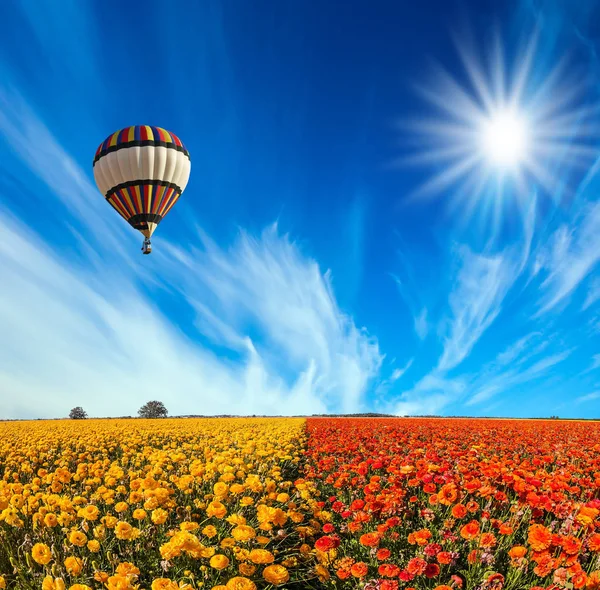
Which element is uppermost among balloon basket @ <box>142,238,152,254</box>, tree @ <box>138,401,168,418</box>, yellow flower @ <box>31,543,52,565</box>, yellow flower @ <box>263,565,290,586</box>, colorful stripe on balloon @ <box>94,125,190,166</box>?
colorful stripe on balloon @ <box>94,125,190,166</box>

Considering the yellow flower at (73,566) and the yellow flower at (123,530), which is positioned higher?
the yellow flower at (123,530)

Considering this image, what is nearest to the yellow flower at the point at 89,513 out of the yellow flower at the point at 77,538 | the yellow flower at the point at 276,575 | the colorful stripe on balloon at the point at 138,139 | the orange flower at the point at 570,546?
the yellow flower at the point at 77,538

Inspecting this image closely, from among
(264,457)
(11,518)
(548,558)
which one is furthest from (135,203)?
(548,558)

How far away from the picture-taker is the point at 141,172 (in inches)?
858

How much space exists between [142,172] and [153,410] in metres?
42.8

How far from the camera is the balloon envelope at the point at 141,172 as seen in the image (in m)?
21.8

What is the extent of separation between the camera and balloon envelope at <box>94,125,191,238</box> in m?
21.8

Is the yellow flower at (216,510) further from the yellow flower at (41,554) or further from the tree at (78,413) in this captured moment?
the tree at (78,413)

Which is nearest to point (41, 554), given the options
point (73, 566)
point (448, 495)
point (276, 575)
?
point (73, 566)

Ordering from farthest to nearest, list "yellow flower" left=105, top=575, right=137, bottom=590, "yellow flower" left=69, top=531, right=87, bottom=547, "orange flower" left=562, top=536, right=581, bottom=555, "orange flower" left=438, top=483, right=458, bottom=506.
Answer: "orange flower" left=438, top=483, right=458, bottom=506 → "yellow flower" left=69, top=531, right=87, bottom=547 → "orange flower" left=562, top=536, right=581, bottom=555 → "yellow flower" left=105, top=575, right=137, bottom=590

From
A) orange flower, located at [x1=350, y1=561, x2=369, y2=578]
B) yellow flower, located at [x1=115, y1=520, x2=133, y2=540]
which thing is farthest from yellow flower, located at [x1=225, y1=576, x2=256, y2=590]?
yellow flower, located at [x1=115, y1=520, x2=133, y2=540]

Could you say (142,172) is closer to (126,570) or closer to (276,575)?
(126,570)

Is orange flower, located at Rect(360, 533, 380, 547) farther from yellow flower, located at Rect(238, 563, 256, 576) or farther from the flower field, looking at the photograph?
yellow flower, located at Rect(238, 563, 256, 576)

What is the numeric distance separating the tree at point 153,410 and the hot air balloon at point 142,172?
39360 mm
